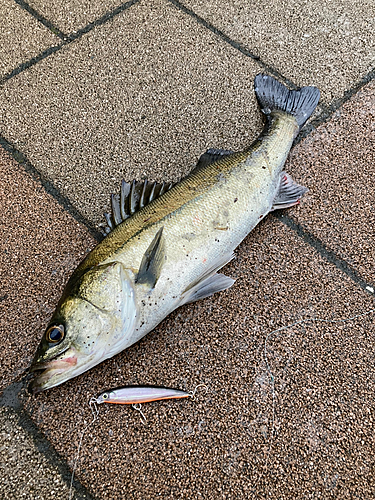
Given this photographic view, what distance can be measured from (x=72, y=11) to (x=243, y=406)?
12.6ft

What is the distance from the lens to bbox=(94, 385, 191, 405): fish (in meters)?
2.54

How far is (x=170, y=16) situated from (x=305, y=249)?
267cm

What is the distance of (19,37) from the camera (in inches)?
162

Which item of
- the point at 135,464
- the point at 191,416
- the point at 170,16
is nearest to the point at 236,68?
the point at 170,16

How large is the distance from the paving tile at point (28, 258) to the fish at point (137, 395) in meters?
0.55

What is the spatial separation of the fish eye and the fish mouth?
0.08 m

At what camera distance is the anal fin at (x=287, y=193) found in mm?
3113

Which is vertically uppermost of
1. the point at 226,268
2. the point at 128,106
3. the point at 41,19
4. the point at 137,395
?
the point at 41,19

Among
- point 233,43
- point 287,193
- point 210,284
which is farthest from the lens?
point 233,43

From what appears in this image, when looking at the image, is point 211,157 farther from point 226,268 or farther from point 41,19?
point 41,19

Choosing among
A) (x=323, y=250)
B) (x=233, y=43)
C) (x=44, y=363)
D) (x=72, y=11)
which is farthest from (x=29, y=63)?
(x=323, y=250)

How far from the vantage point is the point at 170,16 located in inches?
168

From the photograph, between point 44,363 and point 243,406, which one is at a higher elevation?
point 44,363

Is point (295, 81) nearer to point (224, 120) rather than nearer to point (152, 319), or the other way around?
point (224, 120)
